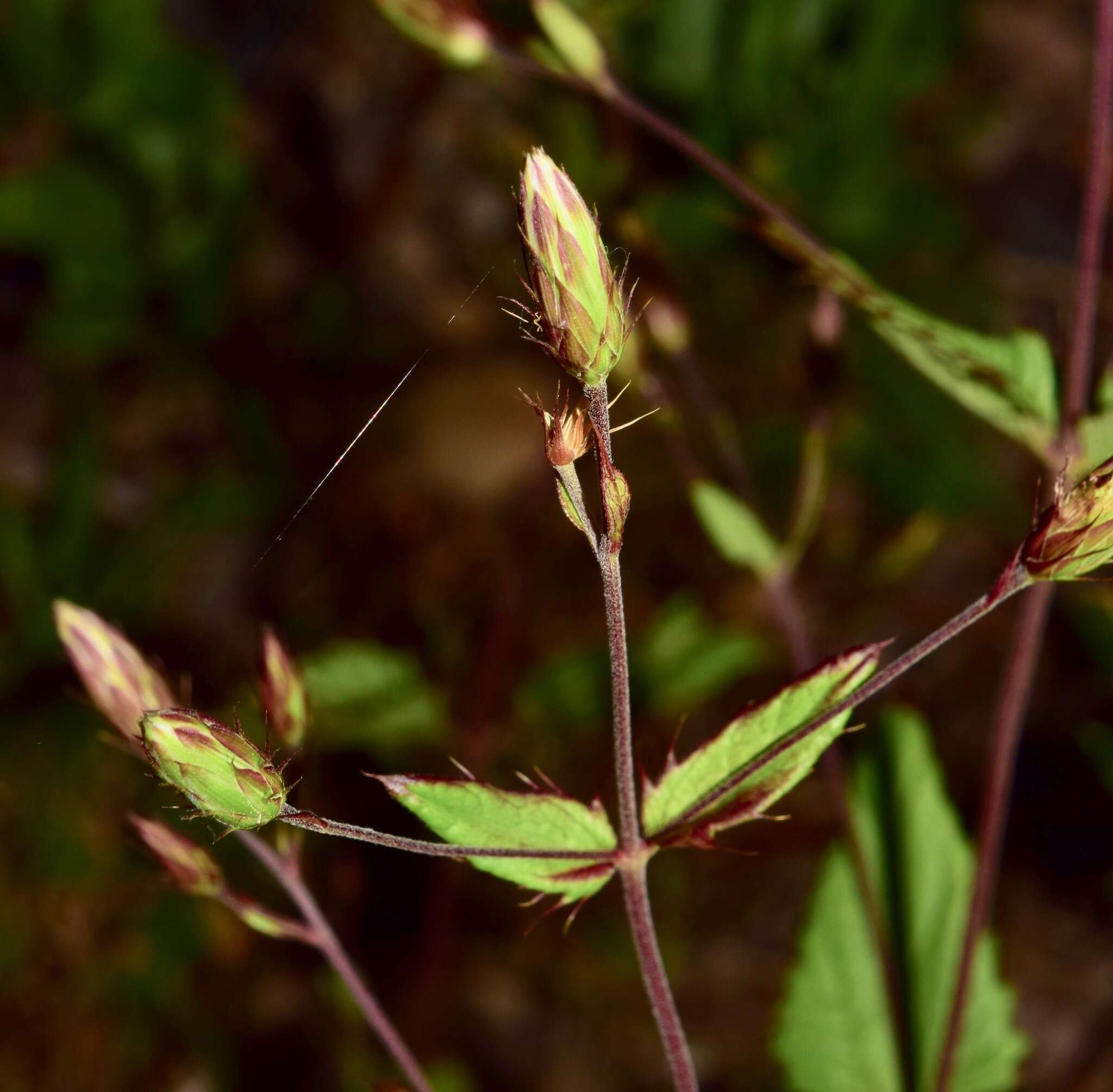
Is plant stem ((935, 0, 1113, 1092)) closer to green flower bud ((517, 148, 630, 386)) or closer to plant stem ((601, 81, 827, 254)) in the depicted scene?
plant stem ((601, 81, 827, 254))

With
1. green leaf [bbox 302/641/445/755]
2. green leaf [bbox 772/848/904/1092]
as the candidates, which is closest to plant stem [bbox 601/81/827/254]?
green leaf [bbox 772/848/904/1092]

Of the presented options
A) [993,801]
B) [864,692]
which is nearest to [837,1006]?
[993,801]

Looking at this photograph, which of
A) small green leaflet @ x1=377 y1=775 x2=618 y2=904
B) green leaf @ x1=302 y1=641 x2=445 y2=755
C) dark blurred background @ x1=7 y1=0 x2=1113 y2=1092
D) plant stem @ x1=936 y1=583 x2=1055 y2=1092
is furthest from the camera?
dark blurred background @ x1=7 y1=0 x2=1113 y2=1092

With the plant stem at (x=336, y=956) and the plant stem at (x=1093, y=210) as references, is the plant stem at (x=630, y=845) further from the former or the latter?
the plant stem at (x=1093, y=210)

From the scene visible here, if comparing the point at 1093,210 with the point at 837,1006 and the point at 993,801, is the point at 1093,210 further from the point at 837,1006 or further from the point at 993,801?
the point at 837,1006

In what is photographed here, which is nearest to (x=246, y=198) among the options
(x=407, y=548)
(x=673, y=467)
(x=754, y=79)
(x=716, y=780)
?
(x=407, y=548)

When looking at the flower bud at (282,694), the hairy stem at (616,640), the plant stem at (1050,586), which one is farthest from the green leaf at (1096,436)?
the flower bud at (282,694)

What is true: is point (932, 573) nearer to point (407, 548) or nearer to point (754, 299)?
point (754, 299)
